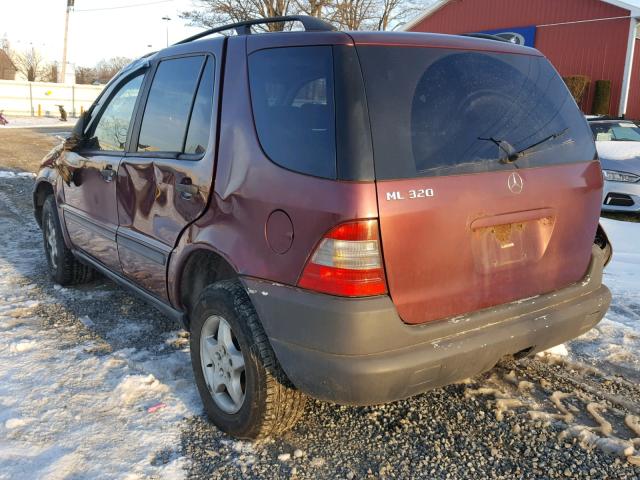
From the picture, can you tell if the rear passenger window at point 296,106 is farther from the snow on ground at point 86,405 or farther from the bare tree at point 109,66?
the bare tree at point 109,66

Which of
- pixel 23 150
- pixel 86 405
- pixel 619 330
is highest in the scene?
pixel 23 150

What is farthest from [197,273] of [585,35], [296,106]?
[585,35]

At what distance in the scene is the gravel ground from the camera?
259 cm

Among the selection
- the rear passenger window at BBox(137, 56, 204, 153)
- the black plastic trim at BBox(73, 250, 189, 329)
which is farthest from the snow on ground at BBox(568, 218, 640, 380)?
the rear passenger window at BBox(137, 56, 204, 153)

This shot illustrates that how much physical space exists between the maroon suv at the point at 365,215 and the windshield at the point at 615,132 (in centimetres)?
748

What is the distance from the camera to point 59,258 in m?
4.97

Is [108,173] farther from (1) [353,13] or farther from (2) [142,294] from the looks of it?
(1) [353,13]

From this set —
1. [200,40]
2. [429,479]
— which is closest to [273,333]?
[429,479]

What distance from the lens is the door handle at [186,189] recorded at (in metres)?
2.93

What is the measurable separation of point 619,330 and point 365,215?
2708mm

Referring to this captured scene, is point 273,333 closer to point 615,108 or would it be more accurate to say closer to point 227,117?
point 227,117

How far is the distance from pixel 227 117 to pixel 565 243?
174cm

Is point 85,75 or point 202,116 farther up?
point 85,75

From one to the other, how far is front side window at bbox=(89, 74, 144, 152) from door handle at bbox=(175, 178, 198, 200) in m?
0.95
